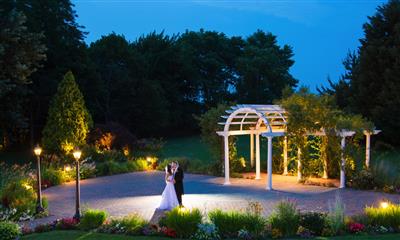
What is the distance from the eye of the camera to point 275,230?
33.6 feet

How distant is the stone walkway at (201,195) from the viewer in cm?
1451

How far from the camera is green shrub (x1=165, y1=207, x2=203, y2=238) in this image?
33.9ft

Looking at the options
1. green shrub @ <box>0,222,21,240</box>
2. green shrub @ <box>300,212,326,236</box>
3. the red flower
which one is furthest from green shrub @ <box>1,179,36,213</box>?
green shrub @ <box>300,212,326,236</box>

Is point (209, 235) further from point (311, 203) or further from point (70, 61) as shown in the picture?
point (70, 61)

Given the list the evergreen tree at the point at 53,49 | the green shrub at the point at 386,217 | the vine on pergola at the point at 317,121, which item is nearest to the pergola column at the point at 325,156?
the vine on pergola at the point at 317,121

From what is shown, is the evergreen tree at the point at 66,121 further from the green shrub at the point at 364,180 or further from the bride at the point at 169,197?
the green shrub at the point at 364,180

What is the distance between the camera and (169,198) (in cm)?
1349

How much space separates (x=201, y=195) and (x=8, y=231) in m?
7.92

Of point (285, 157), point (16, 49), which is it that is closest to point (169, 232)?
point (285, 157)

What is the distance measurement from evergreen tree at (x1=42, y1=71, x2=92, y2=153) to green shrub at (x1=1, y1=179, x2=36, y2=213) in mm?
10883

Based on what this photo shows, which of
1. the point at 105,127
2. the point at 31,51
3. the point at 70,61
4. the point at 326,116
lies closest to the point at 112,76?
the point at 70,61

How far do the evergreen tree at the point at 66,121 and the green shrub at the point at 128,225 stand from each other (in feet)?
49.8

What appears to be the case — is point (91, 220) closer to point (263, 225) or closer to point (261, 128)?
point (263, 225)

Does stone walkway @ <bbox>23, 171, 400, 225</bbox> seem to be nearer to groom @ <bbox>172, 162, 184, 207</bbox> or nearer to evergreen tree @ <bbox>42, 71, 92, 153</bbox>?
groom @ <bbox>172, 162, 184, 207</bbox>
